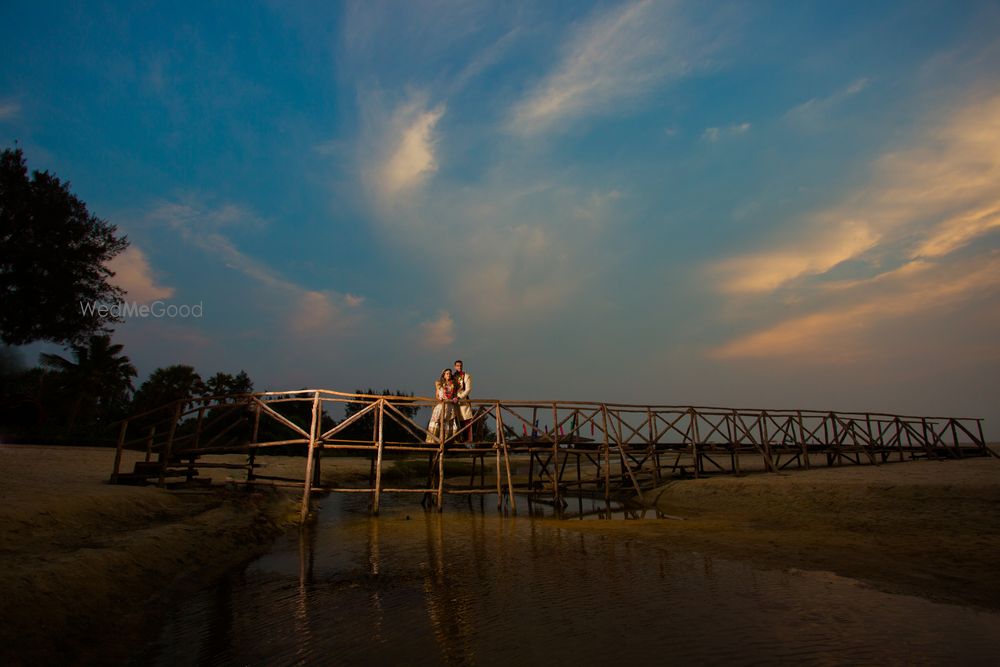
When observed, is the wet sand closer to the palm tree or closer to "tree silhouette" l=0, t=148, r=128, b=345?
"tree silhouette" l=0, t=148, r=128, b=345

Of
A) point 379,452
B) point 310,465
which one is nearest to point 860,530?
point 379,452

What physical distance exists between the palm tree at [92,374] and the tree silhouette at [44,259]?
45.7ft

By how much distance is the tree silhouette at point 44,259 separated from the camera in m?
21.4

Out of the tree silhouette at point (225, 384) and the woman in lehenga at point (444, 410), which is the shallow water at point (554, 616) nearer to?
the woman in lehenga at point (444, 410)

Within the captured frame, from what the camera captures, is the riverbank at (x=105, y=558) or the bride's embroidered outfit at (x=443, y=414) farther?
the bride's embroidered outfit at (x=443, y=414)

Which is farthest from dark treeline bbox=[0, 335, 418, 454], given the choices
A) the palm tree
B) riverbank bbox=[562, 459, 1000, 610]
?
riverbank bbox=[562, 459, 1000, 610]

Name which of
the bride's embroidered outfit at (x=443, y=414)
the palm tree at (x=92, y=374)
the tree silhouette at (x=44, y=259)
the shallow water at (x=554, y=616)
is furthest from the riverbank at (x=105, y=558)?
the palm tree at (x=92, y=374)

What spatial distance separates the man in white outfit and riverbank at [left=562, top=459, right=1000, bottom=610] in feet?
17.8

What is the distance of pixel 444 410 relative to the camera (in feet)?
52.7

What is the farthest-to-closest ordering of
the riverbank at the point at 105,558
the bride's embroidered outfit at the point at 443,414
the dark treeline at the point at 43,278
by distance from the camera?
the dark treeline at the point at 43,278 → the bride's embroidered outfit at the point at 443,414 → the riverbank at the point at 105,558

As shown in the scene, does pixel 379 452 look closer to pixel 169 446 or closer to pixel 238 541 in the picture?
pixel 238 541

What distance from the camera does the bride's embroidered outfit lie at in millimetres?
16156

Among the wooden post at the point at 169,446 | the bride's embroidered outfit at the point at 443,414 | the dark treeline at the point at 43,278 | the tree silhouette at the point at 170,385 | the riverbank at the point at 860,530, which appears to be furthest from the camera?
the tree silhouette at the point at 170,385

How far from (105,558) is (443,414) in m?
10.2
